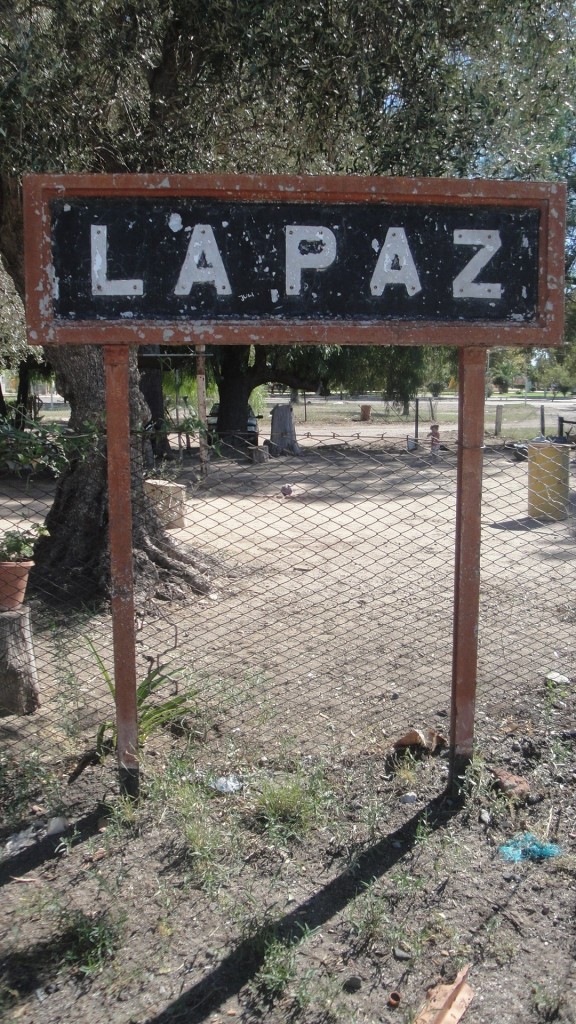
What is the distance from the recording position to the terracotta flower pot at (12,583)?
4785mm

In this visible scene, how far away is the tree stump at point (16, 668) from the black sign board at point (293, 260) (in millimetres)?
1918

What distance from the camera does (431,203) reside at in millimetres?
3266

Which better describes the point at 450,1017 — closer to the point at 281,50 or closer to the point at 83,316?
the point at 83,316

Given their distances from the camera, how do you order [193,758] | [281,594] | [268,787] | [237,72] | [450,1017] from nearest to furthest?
[450,1017] → [268,787] → [193,758] → [237,72] → [281,594]

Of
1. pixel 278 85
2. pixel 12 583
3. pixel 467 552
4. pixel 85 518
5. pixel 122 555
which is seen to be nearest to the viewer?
pixel 122 555

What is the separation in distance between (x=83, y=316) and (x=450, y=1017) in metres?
2.64

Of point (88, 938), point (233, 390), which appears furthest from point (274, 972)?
point (233, 390)

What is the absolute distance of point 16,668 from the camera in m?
4.48

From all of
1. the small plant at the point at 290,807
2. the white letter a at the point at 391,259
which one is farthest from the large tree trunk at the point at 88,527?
the white letter a at the point at 391,259

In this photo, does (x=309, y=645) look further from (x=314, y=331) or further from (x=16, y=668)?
(x=314, y=331)

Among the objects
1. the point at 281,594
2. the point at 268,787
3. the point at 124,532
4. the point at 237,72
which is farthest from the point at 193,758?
the point at 237,72

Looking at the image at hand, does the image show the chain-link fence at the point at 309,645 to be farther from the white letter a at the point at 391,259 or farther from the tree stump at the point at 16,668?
the white letter a at the point at 391,259

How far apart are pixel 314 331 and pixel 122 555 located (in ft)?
3.83

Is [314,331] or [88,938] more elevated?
[314,331]
